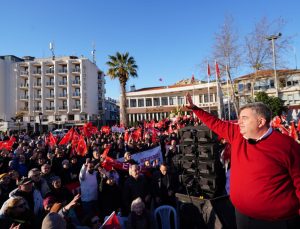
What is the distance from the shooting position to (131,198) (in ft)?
19.8

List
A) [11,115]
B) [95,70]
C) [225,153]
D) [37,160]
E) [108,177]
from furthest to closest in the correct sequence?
[95,70] → [11,115] → [37,160] → [225,153] → [108,177]

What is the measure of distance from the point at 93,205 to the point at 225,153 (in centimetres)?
346

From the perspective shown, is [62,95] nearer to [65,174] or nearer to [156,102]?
[156,102]

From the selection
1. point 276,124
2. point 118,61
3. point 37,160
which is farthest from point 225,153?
point 118,61

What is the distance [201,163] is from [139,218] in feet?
5.01

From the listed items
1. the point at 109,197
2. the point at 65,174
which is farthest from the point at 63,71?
the point at 109,197

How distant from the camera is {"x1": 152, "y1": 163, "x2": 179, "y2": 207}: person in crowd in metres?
6.23

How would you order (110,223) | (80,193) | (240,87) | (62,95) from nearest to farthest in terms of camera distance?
1. (110,223)
2. (80,193)
3. (240,87)
4. (62,95)

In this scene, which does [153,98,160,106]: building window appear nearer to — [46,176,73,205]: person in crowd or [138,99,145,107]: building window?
[138,99,145,107]: building window

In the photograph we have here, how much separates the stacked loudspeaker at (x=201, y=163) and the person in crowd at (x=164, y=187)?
843 millimetres

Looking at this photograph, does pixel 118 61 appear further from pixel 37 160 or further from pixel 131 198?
pixel 131 198

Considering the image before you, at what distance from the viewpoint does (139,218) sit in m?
4.85

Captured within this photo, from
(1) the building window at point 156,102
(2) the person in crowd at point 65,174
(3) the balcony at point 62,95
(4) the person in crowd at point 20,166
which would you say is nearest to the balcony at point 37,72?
(3) the balcony at point 62,95

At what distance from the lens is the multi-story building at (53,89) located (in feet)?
191
